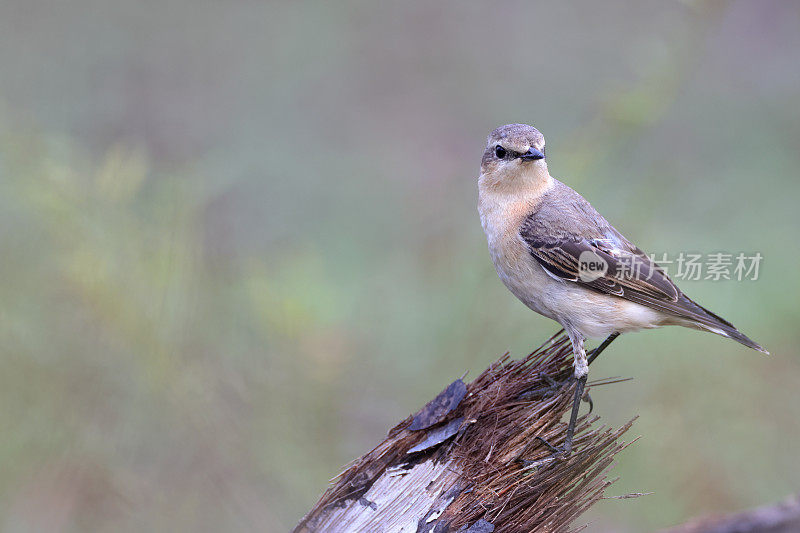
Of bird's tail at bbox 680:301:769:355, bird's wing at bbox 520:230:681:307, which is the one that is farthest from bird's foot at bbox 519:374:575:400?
bird's tail at bbox 680:301:769:355

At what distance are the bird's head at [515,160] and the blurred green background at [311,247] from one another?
2.64ft

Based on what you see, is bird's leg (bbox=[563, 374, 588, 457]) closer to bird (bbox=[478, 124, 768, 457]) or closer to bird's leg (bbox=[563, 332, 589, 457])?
bird's leg (bbox=[563, 332, 589, 457])

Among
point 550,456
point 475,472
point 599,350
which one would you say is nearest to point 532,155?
point 599,350

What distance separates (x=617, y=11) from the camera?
12648mm

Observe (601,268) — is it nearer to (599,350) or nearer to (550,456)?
(599,350)

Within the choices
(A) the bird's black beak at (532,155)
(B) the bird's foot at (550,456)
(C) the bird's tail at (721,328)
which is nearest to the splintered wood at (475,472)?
(B) the bird's foot at (550,456)

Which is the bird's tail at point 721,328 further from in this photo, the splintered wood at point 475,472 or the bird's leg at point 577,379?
the splintered wood at point 475,472

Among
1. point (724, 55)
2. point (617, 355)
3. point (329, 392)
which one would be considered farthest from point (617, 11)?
point (329, 392)

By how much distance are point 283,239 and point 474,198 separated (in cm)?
213

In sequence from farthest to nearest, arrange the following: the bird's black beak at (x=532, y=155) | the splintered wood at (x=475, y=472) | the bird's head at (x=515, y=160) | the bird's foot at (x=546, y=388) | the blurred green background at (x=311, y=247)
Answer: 1. the blurred green background at (x=311, y=247)
2. the bird's head at (x=515, y=160)
3. the bird's black beak at (x=532, y=155)
4. the bird's foot at (x=546, y=388)
5. the splintered wood at (x=475, y=472)

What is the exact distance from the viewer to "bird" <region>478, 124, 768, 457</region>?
4.36 metres

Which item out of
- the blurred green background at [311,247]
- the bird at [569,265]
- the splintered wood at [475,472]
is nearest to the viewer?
the splintered wood at [475,472]

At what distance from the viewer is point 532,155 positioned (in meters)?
4.56

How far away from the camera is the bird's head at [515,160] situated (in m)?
4.65
